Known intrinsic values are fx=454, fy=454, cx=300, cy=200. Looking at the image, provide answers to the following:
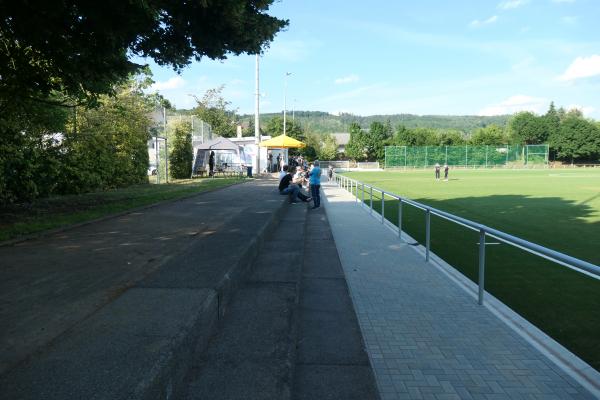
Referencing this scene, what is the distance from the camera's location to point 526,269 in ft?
24.5

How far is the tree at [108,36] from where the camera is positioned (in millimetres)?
6961

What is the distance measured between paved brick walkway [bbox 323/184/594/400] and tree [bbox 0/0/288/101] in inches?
199

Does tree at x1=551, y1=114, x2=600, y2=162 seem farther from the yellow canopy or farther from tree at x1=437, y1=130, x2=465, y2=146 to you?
the yellow canopy

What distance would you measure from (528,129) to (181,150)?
8594 centimetres

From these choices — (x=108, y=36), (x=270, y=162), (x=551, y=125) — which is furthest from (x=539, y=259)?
(x=551, y=125)

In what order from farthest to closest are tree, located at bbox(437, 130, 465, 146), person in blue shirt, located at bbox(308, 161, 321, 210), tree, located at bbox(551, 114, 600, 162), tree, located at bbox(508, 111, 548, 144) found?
tree, located at bbox(508, 111, 548, 144), tree, located at bbox(437, 130, 465, 146), tree, located at bbox(551, 114, 600, 162), person in blue shirt, located at bbox(308, 161, 321, 210)

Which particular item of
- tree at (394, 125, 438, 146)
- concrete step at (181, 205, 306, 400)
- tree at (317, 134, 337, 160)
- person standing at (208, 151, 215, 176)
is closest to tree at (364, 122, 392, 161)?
tree at (394, 125, 438, 146)

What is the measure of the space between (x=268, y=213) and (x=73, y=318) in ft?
22.8

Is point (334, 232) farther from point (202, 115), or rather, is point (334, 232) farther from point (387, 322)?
point (202, 115)

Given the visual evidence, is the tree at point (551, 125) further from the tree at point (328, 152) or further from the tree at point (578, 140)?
the tree at point (328, 152)

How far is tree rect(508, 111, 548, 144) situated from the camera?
92.1m

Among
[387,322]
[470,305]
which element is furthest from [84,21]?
[470,305]

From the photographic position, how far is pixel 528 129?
9325 cm

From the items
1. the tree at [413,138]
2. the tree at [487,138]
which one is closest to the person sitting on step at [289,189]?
the tree at [413,138]
